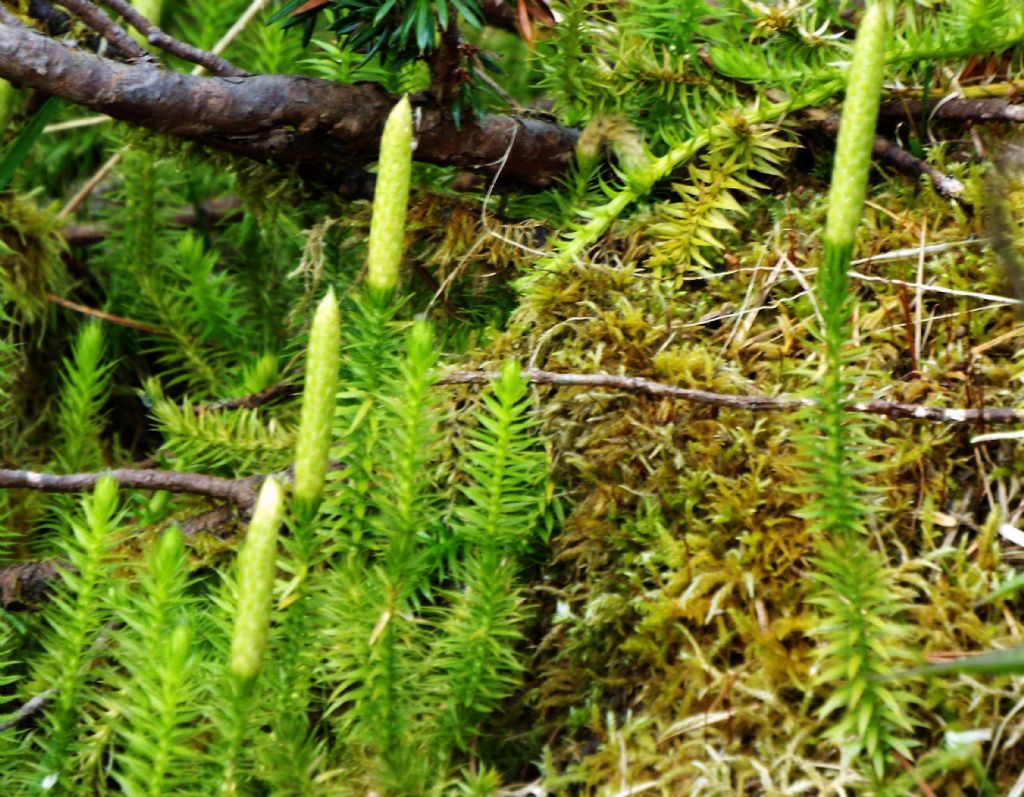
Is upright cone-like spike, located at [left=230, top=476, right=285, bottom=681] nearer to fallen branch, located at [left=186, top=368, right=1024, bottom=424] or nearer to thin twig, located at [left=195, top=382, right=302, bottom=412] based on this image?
fallen branch, located at [left=186, top=368, right=1024, bottom=424]

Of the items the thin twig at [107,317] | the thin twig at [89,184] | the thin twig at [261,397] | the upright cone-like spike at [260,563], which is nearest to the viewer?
the upright cone-like spike at [260,563]

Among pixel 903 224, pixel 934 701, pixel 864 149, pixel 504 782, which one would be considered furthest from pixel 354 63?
pixel 934 701

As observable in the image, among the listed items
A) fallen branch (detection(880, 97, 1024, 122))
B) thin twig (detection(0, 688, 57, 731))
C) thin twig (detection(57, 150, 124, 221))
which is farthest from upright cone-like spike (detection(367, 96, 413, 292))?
thin twig (detection(57, 150, 124, 221))

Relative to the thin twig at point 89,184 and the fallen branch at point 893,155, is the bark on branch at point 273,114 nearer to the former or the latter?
the fallen branch at point 893,155

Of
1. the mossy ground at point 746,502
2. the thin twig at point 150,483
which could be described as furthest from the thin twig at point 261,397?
the mossy ground at point 746,502

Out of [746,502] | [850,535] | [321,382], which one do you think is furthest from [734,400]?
[321,382]

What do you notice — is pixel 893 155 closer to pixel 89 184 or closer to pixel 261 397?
pixel 261 397
